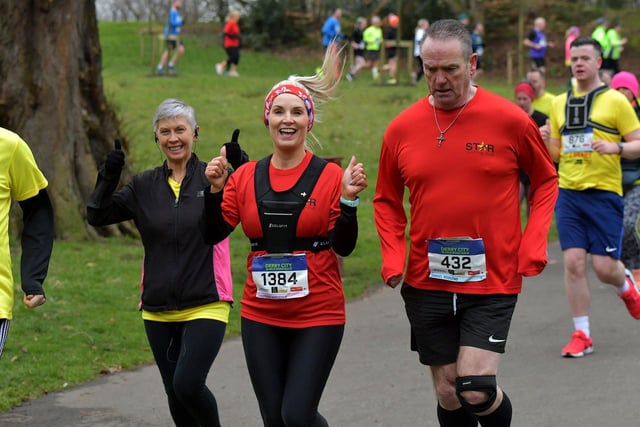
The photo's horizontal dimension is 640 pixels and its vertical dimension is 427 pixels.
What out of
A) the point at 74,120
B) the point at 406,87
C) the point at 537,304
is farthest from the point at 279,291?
the point at 406,87

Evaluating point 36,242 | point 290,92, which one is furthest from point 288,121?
point 36,242

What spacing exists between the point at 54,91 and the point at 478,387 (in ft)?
29.9

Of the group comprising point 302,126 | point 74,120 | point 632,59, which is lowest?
point 632,59

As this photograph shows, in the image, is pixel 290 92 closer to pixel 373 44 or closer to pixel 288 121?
pixel 288 121

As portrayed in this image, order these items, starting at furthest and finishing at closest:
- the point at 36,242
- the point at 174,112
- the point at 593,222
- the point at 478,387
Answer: the point at 593,222
the point at 174,112
the point at 36,242
the point at 478,387

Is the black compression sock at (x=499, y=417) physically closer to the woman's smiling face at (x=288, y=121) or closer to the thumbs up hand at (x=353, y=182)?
the thumbs up hand at (x=353, y=182)

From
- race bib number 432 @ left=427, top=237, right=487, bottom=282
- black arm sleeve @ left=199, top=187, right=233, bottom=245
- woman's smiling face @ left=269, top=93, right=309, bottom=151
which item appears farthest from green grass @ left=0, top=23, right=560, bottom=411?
race bib number 432 @ left=427, top=237, right=487, bottom=282

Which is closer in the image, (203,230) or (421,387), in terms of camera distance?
(203,230)

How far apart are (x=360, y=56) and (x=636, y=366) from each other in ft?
93.6

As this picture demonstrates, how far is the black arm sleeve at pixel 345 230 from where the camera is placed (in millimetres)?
5367

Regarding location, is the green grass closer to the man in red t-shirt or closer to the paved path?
the paved path

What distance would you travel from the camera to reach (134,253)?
1356cm

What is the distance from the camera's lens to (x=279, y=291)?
5547 mm

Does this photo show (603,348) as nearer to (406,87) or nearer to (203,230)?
(203,230)
